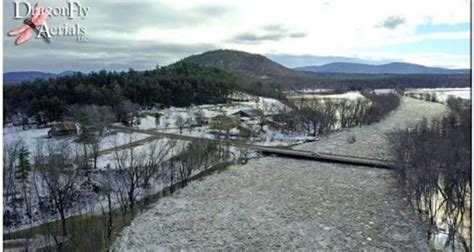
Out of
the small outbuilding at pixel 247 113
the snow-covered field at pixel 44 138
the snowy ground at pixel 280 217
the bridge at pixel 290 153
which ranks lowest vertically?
the snowy ground at pixel 280 217

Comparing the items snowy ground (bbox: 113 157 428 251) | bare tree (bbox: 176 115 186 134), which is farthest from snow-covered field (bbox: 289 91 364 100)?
bare tree (bbox: 176 115 186 134)

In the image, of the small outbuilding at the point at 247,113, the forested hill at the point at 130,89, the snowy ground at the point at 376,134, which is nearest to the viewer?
the forested hill at the point at 130,89

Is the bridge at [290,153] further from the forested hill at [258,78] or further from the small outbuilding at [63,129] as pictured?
the forested hill at [258,78]

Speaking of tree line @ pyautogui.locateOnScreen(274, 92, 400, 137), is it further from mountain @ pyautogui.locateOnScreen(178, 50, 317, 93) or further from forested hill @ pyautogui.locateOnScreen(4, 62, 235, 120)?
forested hill @ pyautogui.locateOnScreen(4, 62, 235, 120)

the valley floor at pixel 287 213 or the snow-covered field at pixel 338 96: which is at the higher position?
the snow-covered field at pixel 338 96

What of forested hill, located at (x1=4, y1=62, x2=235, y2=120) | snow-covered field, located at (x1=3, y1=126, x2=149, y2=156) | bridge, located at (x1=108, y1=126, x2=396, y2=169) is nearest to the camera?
snow-covered field, located at (x1=3, y1=126, x2=149, y2=156)

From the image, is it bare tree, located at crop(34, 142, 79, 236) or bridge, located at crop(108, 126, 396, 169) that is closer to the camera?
bare tree, located at crop(34, 142, 79, 236)

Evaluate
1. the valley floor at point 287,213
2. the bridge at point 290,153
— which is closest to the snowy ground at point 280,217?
the valley floor at point 287,213
